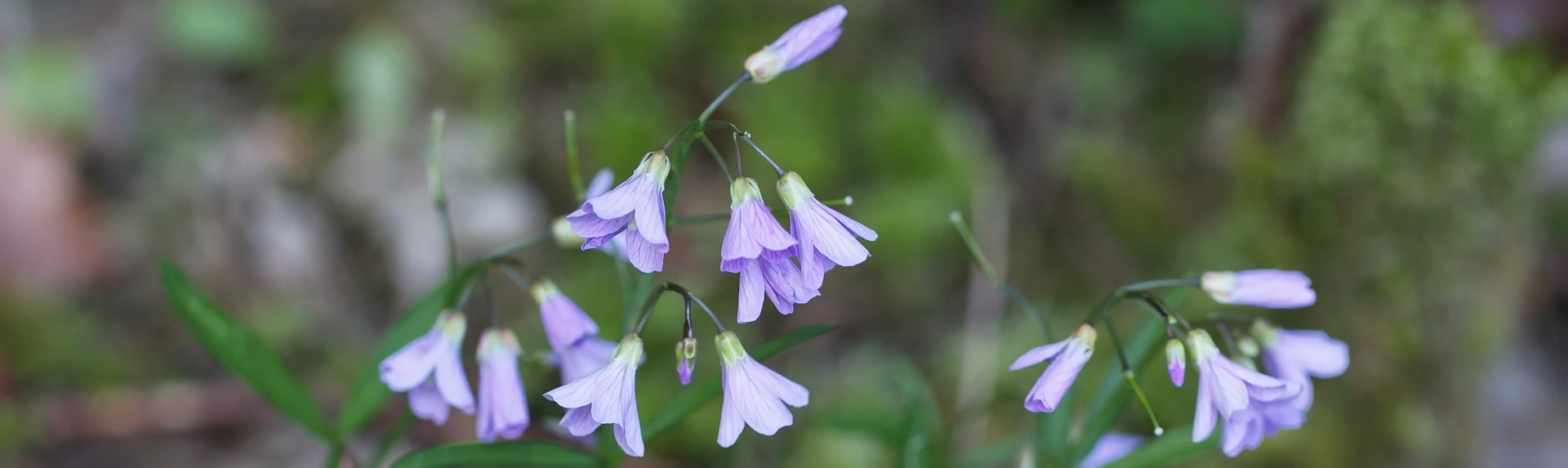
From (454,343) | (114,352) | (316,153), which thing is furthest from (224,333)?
(316,153)

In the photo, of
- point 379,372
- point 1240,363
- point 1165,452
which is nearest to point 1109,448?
point 1165,452

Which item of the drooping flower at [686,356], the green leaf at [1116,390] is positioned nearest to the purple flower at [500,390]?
the drooping flower at [686,356]

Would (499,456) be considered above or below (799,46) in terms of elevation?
below

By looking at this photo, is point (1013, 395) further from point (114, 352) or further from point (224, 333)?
point (114, 352)

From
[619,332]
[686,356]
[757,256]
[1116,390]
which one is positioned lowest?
[1116,390]

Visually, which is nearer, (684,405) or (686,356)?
(686,356)

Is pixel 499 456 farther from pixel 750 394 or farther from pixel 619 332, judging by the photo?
pixel 750 394
